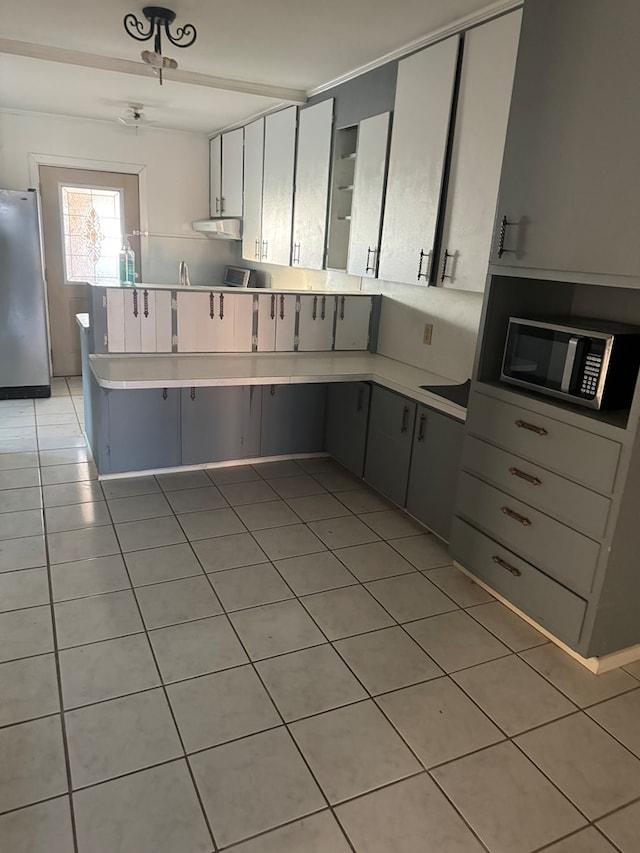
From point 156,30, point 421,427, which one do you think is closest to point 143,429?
point 421,427

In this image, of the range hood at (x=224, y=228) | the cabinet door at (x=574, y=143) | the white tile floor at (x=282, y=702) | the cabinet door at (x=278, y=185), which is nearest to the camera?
the white tile floor at (x=282, y=702)

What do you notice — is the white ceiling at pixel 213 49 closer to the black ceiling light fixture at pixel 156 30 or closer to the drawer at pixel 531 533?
the black ceiling light fixture at pixel 156 30

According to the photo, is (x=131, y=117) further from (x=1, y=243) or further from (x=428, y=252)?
(x=428, y=252)

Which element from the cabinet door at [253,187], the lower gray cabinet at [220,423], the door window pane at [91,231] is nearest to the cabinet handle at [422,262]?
the lower gray cabinet at [220,423]

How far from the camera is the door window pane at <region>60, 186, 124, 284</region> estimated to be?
223 inches

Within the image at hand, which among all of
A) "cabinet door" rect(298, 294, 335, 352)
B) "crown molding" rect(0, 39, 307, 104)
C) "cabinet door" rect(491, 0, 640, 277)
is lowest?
"cabinet door" rect(298, 294, 335, 352)

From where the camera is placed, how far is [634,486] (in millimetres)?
2037

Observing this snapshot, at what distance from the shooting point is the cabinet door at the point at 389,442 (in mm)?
3270

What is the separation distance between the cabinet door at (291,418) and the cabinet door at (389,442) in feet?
1.88

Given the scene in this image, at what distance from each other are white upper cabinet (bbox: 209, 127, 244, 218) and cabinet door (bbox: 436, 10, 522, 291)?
2713 mm

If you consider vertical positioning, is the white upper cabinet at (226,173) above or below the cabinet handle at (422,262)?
above

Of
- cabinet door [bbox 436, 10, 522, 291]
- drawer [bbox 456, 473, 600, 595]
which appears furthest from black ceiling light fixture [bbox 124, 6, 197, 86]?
drawer [bbox 456, 473, 600, 595]

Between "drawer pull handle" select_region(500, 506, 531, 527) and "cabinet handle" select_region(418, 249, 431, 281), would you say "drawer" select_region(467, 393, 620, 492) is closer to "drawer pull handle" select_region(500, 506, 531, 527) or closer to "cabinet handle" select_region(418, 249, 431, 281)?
"drawer pull handle" select_region(500, 506, 531, 527)

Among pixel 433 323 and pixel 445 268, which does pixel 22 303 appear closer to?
pixel 433 323
